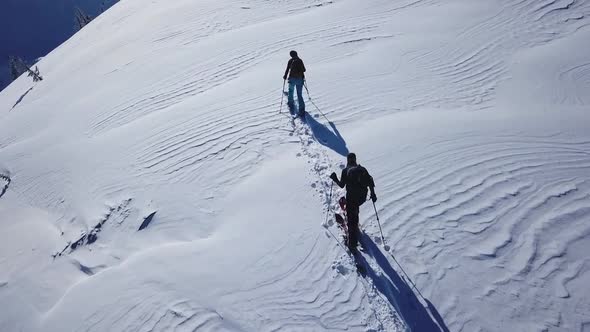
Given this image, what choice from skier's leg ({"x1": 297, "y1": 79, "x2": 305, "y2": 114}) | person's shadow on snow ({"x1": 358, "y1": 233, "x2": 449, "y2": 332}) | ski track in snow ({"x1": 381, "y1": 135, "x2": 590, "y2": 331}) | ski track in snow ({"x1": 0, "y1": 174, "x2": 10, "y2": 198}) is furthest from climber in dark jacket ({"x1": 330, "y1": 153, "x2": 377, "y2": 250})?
ski track in snow ({"x1": 0, "y1": 174, "x2": 10, "y2": 198})

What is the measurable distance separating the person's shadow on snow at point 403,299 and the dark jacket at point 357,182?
3.30 feet

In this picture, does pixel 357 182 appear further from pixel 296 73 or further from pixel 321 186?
pixel 296 73

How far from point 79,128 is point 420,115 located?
33.3 feet

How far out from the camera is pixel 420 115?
25.1 ft

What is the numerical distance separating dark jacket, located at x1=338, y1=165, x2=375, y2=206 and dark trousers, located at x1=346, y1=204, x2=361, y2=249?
3.4 inches

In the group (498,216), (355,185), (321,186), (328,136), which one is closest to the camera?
(355,185)

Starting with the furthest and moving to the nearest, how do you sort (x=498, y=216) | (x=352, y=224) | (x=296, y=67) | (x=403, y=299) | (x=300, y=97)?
(x=300, y=97), (x=296, y=67), (x=498, y=216), (x=352, y=224), (x=403, y=299)

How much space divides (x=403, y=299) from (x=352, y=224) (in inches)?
48.6

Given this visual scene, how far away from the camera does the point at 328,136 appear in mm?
7359

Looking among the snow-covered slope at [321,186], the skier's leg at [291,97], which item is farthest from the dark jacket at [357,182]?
the skier's leg at [291,97]

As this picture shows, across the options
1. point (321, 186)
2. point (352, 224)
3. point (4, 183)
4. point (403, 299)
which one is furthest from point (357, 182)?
point (4, 183)

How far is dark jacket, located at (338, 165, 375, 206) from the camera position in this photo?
180 inches

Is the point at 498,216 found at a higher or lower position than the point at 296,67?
lower

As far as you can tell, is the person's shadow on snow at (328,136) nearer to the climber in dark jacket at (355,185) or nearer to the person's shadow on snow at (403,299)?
the climber in dark jacket at (355,185)
